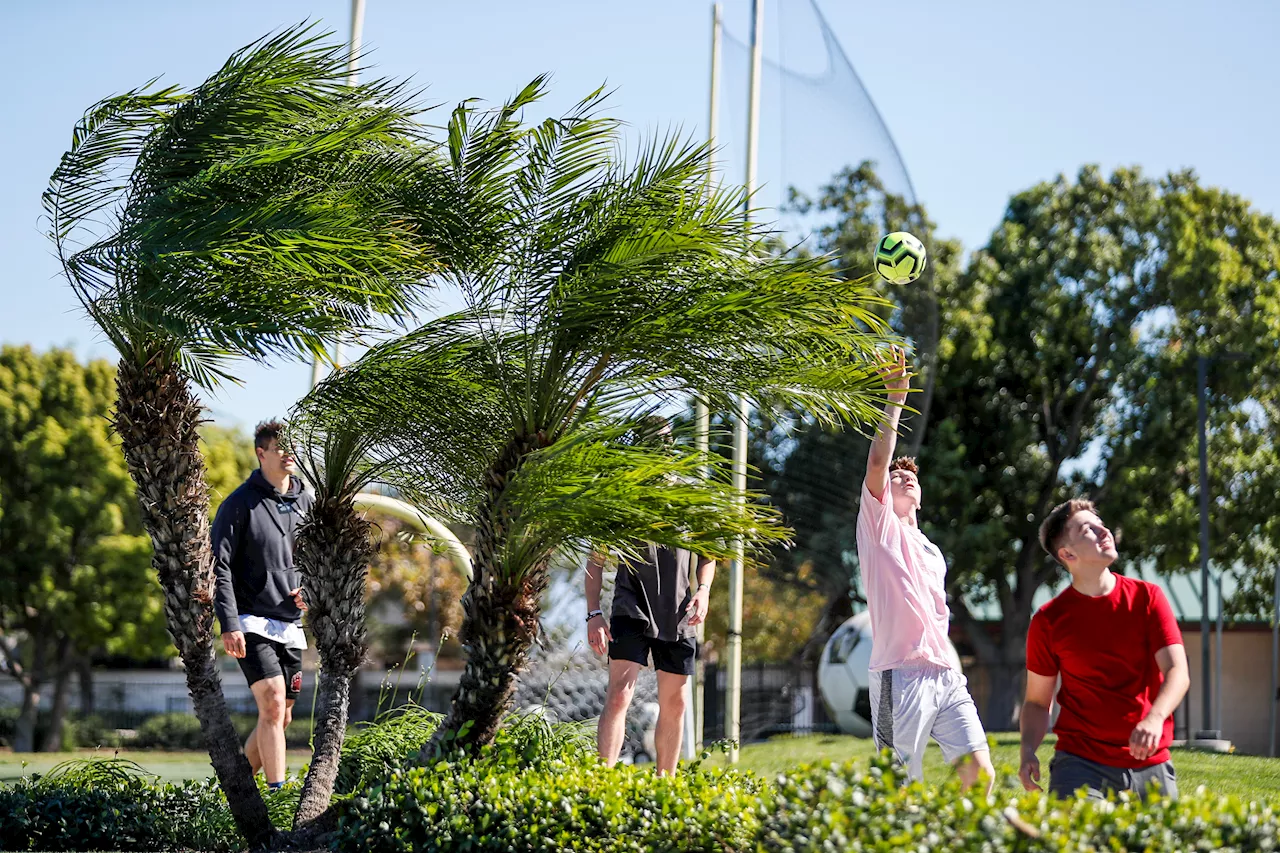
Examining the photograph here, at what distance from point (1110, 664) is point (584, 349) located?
2558 mm

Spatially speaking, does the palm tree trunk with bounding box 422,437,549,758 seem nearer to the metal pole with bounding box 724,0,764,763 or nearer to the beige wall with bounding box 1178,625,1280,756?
the metal pole with bounding box 724,0,764,763

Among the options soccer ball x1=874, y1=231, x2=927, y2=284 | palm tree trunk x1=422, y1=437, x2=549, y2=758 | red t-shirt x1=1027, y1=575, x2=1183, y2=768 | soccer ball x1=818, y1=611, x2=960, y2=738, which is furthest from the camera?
soccer ball x1=818, y1=611, x2=960, y2=738

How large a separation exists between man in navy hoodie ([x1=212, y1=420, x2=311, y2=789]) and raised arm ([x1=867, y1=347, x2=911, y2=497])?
3235 millimetres

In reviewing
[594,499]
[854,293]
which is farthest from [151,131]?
[854,293]

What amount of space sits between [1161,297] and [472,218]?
2422 cm

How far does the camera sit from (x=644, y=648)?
673cm

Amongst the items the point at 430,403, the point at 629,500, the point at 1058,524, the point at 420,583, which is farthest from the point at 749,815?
the point at 420,583

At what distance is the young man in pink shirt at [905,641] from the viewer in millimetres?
5641

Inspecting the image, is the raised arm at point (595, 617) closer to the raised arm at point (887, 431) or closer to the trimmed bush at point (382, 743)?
the trimmed bush at point (382, 743)

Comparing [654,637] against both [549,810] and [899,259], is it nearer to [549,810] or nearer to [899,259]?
[549,810]

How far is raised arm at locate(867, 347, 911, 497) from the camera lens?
18.0 ft

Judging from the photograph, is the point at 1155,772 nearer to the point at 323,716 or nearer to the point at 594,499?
the point at 594,499

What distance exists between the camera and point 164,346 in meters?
5.81

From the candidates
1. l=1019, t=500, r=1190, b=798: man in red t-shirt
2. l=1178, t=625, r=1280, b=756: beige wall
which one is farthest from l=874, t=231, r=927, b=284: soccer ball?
l=1178, t=625, r=1280, b=756: beige wall
